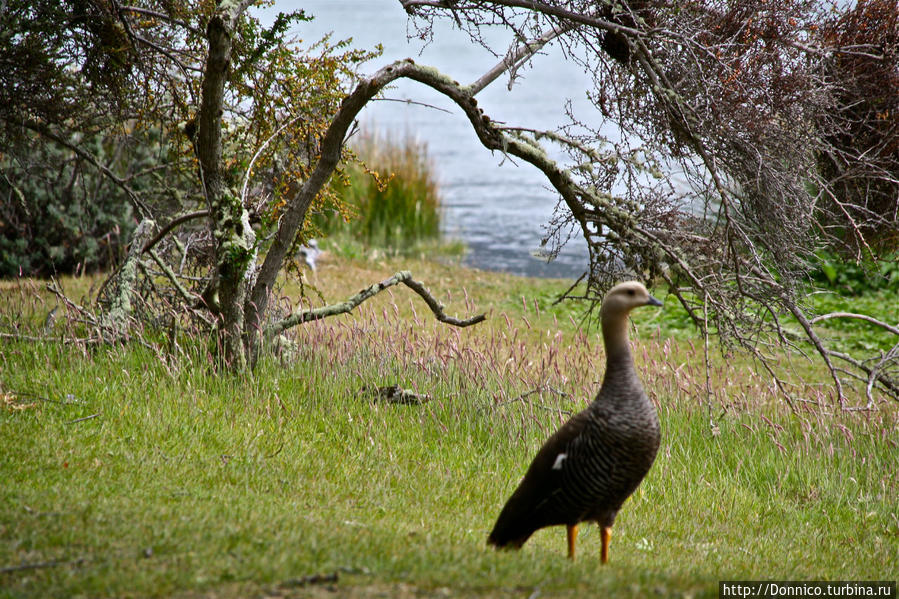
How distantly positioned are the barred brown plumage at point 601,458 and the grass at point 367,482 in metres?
0.26

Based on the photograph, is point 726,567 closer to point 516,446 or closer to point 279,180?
point 516,446

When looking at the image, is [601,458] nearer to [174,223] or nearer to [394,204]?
[174,223]

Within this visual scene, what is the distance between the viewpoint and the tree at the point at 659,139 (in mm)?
6023

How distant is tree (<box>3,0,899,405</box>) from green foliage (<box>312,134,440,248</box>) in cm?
1008

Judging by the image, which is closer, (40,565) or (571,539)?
(40,565)

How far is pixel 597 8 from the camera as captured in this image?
656 cm

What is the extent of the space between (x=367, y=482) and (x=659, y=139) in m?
3.65

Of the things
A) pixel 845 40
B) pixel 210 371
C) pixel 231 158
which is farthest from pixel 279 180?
pixel 845 40

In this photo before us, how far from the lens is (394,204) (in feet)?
59.6

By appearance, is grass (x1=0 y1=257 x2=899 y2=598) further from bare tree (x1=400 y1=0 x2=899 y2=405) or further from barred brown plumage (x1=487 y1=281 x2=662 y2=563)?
bare tree (x1=400 y1=0 x2=899 y2=405)

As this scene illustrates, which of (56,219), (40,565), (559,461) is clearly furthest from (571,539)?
(56,219)

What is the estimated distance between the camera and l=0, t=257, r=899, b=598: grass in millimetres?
3578

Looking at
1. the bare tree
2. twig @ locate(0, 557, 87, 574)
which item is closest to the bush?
the bare tree

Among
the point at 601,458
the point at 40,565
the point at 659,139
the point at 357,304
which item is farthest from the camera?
the point at 357,304
